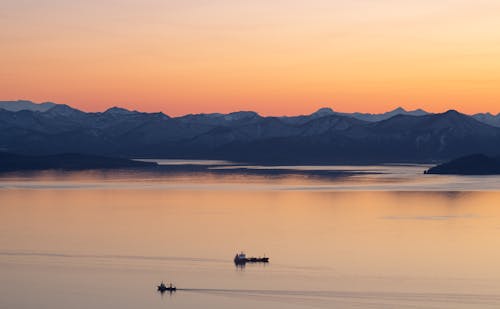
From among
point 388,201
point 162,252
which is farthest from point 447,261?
point 388,201

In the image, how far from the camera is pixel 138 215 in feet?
332

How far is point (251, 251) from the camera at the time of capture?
236ft

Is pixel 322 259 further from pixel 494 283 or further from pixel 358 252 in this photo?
pixel 494 283

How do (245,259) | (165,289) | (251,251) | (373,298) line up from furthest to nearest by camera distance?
(251,251), (245,259), (165,289), (373,298)

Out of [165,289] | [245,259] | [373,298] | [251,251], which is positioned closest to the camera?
[373,298]

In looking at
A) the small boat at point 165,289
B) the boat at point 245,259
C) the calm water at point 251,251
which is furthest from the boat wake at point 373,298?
the boat at point 245,259

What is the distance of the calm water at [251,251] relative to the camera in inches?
2147

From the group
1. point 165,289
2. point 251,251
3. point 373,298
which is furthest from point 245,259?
point 373,298

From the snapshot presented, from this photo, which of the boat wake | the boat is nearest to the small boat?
the boat wake

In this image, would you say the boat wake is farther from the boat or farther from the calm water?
the boat

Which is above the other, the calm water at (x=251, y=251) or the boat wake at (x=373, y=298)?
the calm water at (x=251, y=251)

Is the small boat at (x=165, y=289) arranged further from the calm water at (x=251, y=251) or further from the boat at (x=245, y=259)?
the boat at (x=245, y=259)

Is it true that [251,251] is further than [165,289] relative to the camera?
Yes

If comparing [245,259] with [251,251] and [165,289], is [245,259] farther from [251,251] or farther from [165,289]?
[165,289]
